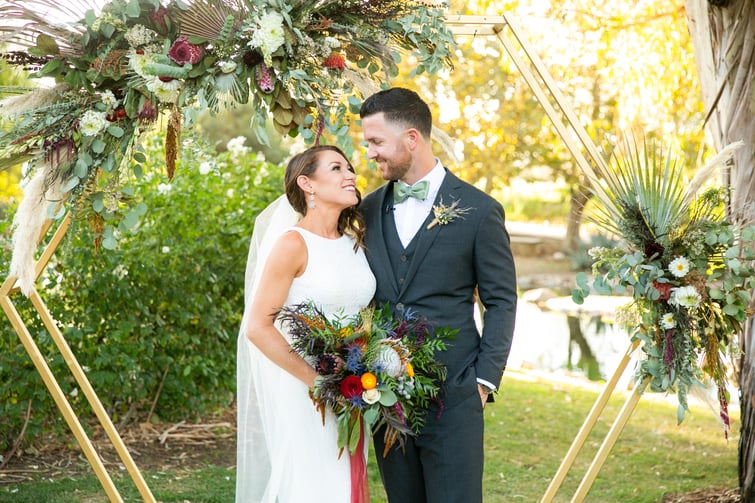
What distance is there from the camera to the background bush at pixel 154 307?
5250 millimetres

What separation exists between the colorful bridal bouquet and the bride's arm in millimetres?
44

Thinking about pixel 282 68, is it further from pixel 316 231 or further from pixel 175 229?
pixel 175 229

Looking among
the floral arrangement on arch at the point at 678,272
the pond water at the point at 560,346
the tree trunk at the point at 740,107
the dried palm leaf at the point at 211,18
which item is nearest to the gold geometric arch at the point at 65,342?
the floral arrangement on arch at the point at 678,272

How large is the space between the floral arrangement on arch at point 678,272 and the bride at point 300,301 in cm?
98

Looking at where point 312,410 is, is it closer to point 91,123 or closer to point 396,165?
point 396,165

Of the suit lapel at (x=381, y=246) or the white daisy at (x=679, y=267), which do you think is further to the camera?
the white daisy at (x=679, y=267)

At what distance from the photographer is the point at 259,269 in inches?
138

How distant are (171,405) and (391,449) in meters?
3.19

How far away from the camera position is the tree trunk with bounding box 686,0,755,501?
14.9ft

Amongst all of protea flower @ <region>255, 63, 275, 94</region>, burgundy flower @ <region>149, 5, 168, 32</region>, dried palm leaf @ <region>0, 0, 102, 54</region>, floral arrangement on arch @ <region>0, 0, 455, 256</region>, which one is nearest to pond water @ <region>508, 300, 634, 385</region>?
floral arrangement on arch @ <region>0, 0, 455, 256</region>

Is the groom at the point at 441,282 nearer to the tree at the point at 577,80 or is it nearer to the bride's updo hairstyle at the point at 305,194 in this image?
the bride's updo hairstyle at the point at 305,194

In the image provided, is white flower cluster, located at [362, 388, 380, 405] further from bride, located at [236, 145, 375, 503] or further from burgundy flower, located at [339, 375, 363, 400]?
bride, located at [236, 145, 375, 503]

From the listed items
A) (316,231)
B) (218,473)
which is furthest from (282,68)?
(218,473)

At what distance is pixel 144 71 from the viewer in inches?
126
